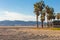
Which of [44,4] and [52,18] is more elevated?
[44,4]

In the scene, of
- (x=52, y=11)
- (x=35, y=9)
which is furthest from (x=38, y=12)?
(x=52, y=11)

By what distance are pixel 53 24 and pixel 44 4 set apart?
9.20 m

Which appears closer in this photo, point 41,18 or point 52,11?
point 41,18

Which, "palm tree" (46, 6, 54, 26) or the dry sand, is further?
"palm tree" (46, 6, 54, 26)

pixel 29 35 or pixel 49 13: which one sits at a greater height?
pixel 49 13

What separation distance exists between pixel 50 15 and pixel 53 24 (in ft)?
20.3

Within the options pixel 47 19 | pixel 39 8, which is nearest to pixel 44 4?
pixel 39 8

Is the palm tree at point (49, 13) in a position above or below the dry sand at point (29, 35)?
above

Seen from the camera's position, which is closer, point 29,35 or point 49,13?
point 29,35

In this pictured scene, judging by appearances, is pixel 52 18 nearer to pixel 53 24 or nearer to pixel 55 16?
pixel 55 16

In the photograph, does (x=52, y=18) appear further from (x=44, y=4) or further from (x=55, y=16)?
(x=44, y=4)

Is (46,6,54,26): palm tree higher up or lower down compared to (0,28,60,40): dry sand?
higher up

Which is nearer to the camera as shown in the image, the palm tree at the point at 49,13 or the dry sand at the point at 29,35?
the dry sand at the point at 29,35

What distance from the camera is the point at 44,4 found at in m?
77.6
